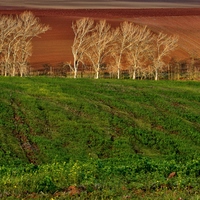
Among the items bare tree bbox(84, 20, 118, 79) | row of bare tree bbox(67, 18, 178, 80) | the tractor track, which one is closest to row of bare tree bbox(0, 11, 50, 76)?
row of bare tree bbox(67, 18, 178, 80)

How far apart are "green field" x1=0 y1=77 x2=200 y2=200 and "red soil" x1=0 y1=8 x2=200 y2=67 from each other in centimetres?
4288

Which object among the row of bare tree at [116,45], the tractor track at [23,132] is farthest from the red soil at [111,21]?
the tractor track at [23,132]

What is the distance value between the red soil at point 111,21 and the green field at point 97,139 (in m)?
42.9

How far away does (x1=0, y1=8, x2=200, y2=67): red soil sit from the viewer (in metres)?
84.8

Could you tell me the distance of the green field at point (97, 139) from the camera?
1275cm

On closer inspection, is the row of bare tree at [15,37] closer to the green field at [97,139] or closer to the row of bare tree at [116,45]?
the row of bare tree at [116,45]

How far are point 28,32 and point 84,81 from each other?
19804 millimetres

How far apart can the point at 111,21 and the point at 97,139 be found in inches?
2809

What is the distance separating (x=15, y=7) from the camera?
100062 millimetres

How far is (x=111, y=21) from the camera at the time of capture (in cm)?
9581

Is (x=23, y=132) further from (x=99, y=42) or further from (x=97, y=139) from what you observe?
(x=99, y=42)

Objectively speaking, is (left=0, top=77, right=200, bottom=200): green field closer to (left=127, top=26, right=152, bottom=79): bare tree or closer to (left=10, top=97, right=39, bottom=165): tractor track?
(left=10, top=97, right=39, bottom=165): tractor track

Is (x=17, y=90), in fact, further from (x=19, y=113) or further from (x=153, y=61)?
(x=153, y=61)

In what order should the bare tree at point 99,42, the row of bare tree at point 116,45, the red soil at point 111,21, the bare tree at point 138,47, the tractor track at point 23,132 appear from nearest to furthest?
the tractor track at point 23,132, the bare tree at point 99,42, the row of bare tree at point 116,45, the bare tree at point 138,47, the red soil at point 111,21
